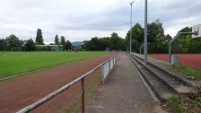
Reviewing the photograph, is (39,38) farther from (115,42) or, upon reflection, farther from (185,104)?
(185,104)

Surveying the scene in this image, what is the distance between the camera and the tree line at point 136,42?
236ft

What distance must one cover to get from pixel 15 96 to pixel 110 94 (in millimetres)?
3236

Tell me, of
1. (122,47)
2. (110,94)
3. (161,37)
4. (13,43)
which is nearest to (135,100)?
(110,94)

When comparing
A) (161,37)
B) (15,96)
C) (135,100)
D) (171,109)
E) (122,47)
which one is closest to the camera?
(171,109)

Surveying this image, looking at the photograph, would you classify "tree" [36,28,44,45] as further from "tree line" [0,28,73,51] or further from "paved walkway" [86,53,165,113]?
"paved walkway" [86,53,165,113]

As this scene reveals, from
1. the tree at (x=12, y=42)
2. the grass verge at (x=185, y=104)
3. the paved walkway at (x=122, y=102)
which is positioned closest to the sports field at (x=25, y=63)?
the paved walkway at (x=122, y=102)

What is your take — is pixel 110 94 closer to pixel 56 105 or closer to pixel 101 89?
pixel 101 89

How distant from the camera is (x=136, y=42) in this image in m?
100

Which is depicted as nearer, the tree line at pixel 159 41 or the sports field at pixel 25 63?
the sports field at pixel 25 63

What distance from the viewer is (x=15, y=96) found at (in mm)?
10117

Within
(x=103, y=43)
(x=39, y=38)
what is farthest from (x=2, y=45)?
(x=103, y=43)

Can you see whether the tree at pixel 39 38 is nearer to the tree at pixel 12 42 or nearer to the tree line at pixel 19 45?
the tree line at pixel 19 45

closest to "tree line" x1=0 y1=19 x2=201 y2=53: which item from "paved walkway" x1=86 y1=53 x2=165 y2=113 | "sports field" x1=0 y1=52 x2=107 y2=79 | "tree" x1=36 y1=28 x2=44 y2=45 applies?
"tree" x1=36 y1=28 x2=44 y2=45

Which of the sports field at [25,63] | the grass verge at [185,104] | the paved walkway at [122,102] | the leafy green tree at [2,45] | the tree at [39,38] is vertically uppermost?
the tree at [39,38]
